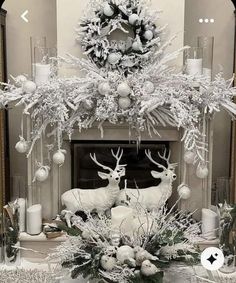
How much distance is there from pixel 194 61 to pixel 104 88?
2.00 feet

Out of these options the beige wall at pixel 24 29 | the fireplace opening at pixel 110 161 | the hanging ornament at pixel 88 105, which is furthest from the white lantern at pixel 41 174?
the beige wall at pixel 24 29

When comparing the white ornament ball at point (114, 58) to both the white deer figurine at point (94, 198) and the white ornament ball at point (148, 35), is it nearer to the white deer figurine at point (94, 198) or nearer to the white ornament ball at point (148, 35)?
the white ornament ball at point (148, 35)

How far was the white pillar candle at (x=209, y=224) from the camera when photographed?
2.93 meters

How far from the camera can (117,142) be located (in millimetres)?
3072

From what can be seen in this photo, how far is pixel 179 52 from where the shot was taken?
9.31 feet

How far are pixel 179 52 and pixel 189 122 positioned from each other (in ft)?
1.49

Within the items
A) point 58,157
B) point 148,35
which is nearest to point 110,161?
point 58,157

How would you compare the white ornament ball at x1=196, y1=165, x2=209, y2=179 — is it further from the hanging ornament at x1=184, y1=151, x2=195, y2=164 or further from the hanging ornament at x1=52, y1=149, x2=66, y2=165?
the hanging ornament at x1=52, y1=149, x2=66, y2=165

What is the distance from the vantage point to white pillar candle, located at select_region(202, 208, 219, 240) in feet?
9.62

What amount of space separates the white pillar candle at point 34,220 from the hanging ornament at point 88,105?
0.72m

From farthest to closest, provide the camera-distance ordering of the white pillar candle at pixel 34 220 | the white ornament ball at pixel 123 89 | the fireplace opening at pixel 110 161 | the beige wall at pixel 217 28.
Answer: the beige wall at pixel 217 28 < the fireplace opening at pixel 110 161 < the white pillar candle at pixel 34 220 < the white ornament ball at pixel 123 89

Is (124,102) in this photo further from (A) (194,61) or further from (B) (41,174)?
(B) (41,174)

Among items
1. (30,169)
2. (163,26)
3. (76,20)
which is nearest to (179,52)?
(163,26)

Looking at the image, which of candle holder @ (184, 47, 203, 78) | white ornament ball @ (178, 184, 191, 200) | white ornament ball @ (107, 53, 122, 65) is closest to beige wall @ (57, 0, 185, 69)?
candle holder @ (184, 47, 203, 78)
